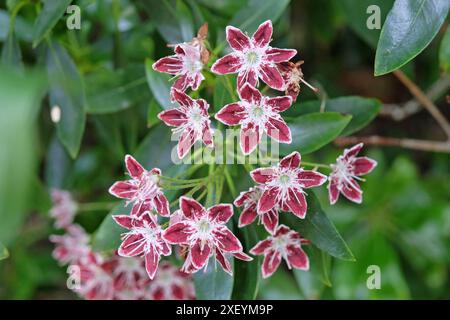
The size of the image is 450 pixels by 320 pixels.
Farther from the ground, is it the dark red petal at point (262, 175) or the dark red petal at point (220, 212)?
the dark red petal at point (262, 175)

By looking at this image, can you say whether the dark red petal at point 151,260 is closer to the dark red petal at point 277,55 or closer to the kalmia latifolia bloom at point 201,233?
the kalmia latifolia bloom at point 201,233

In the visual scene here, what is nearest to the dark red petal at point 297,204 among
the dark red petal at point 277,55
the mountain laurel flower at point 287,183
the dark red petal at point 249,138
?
the mountain laurel flower at point 287,183

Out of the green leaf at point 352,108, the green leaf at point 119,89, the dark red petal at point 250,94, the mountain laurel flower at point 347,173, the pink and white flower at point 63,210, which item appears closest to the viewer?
the dark red petal at point 250,94

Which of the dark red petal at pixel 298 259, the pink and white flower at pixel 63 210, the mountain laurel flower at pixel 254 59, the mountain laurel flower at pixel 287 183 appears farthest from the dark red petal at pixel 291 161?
the pink and white flower at pixel 63 210

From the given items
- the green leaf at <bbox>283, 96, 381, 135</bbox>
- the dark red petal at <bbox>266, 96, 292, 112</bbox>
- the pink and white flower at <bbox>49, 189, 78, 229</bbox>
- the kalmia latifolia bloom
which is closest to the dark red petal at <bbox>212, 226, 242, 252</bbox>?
the kalmia latifolia bloom

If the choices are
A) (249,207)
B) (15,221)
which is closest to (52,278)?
(249,207)

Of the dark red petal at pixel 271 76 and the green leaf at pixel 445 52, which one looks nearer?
the dark red petal at pixel 271 76

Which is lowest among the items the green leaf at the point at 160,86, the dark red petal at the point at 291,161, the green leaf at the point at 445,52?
the dark red petal at the point at 291,161

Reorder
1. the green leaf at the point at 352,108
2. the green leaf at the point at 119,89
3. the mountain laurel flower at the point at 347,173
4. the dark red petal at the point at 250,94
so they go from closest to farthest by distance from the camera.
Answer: the dark red petal at the point at 250,94 < the mountain laurel flower at the point at 347,173 < the green leaf at the point at 352,108 < the green leaf at the point at 119,89

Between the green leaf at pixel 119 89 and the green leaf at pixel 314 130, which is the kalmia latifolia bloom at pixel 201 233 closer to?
the green leaf at pixel 314 130
